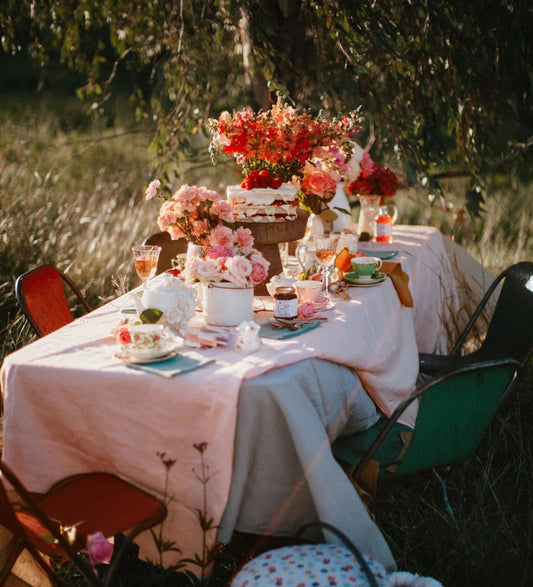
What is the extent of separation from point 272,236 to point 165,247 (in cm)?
88

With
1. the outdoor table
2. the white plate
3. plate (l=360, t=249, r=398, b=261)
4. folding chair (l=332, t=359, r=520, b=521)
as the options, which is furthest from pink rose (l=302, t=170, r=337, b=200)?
folding chair (l=332, t=359, r=520, b=521)

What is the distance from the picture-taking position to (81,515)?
6.82 feet

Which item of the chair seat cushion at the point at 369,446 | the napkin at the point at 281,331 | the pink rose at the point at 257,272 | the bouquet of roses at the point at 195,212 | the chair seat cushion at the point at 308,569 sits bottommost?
the chair seat cushion at the point at 308,569

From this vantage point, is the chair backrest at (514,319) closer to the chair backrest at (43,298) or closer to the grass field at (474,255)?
the grass field at (474,255)

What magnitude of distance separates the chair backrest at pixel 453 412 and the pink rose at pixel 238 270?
0.85 meters

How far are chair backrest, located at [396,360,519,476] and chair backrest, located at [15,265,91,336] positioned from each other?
1.71 m

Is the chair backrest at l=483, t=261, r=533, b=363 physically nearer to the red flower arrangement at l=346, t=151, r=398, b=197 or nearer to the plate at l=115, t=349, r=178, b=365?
the red flower arrangement at l=346, t=151, r=398, b=197

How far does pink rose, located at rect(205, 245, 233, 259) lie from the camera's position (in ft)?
8.66

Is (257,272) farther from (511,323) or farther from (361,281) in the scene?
(511,323)

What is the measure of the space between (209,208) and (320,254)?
2.05 ft

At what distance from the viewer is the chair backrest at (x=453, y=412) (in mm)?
2090

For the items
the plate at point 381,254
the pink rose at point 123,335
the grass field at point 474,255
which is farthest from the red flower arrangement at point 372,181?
the pink rose at point 123,335

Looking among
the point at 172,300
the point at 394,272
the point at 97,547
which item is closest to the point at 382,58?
the point at 394,272

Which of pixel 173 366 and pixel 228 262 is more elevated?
pixel 228 262
